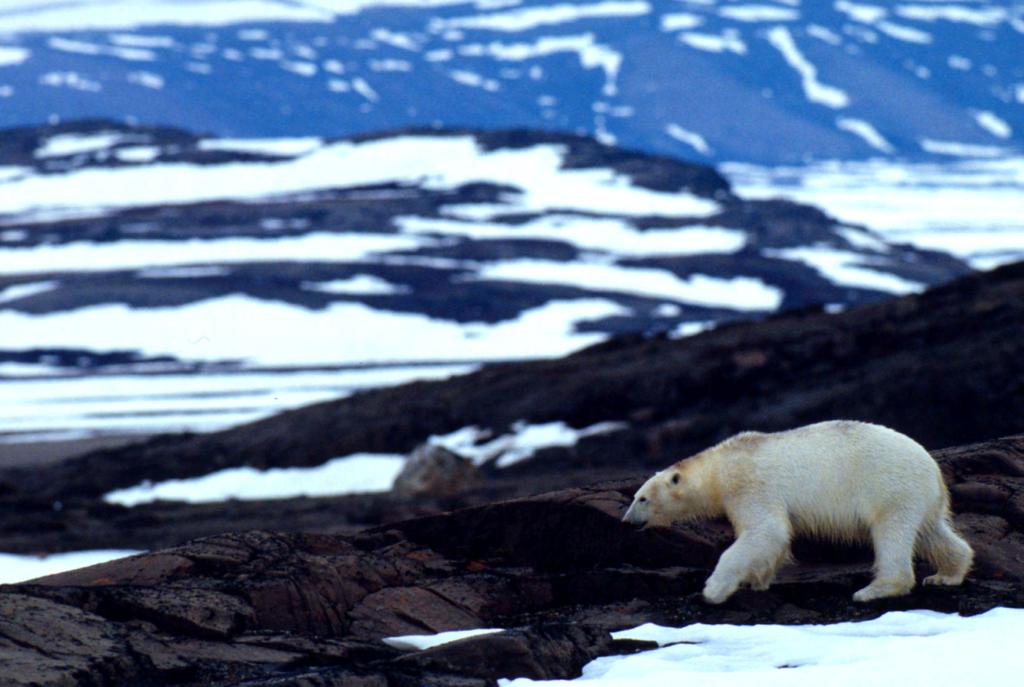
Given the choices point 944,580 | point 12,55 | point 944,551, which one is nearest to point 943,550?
point 944,551

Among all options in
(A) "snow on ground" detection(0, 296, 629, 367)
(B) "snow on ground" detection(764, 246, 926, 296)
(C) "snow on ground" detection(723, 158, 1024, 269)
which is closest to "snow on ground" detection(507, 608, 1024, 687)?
(A) "snow on ground" detection(0, 296, 629, 367)

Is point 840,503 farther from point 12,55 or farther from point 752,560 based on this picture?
point 12,55

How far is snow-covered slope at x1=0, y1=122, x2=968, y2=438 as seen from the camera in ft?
196

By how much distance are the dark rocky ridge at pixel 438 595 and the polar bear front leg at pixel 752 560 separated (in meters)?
0.10

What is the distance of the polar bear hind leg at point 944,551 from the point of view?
362 inches

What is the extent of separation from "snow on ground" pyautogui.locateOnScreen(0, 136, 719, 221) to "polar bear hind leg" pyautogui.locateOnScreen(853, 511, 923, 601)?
78.4m

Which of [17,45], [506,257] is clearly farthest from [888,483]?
[17,45]

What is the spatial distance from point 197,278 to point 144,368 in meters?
10.3

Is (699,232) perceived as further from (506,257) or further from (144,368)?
(144,368)

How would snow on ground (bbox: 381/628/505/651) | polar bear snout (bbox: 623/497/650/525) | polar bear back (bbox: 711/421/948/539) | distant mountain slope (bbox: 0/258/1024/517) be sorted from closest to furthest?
snow on ground (bbox: 381/628/505/651) < polar bear back (bbox: 711/421/948/539) < polar bear snout (bbox: 623/497/650/525) < distant mountain slope (bbox: 0/258/1024/517)

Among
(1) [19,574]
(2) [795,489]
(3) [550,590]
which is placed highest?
(2) [795,489]

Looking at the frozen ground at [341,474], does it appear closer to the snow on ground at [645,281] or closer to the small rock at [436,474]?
the small rock at [436,474]

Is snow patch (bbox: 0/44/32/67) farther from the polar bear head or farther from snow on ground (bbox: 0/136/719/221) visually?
the polar bear head

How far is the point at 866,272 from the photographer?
7862cm
